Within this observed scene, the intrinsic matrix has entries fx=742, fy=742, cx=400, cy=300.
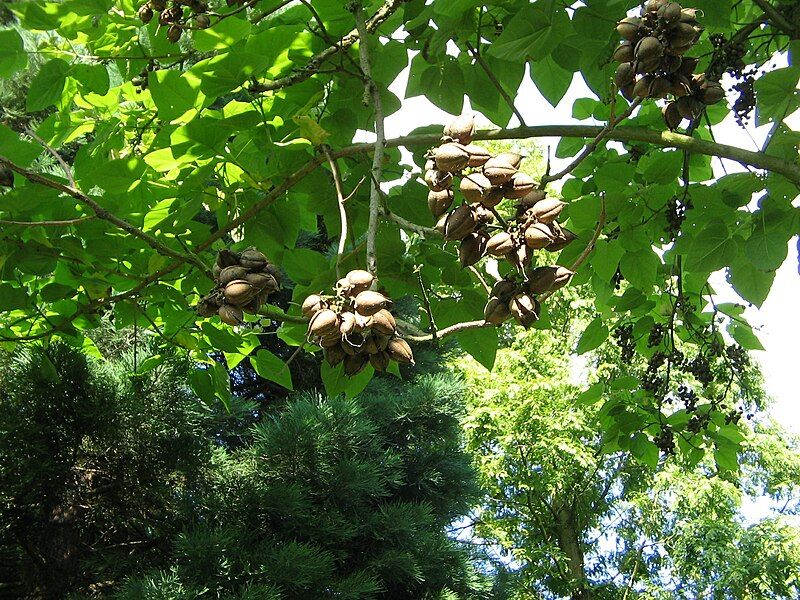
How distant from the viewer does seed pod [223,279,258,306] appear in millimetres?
845

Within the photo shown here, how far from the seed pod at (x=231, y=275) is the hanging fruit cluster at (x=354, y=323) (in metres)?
0.21

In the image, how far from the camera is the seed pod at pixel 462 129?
2.42ft

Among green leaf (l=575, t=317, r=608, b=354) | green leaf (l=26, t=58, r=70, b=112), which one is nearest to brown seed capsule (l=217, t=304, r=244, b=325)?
green leaf (l=26, t=58, r=70, b=112)

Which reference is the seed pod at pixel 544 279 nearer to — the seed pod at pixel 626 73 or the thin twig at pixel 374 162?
the thin twig at pixel 374 162

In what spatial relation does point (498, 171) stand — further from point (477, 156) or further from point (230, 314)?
point (230, 314)

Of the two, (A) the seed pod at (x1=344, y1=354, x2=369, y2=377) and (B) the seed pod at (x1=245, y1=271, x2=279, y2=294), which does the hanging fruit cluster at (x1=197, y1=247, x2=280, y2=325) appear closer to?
(B) the seed pod at (x1=245, y1=271, x2=279, y2=294)

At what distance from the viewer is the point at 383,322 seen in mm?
649

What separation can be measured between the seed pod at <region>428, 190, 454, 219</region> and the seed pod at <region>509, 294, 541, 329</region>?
12 cm

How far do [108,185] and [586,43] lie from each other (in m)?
0.98

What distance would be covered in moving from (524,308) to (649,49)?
0.34 meters

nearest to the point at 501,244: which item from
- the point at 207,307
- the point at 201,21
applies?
the point at 207,307

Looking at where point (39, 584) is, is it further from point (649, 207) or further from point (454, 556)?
point (649, 207)

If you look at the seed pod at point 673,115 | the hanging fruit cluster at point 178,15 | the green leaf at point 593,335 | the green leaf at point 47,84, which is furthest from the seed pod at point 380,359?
the green leaf at point 593,335

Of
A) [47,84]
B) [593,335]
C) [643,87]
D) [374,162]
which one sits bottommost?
[374,162]
